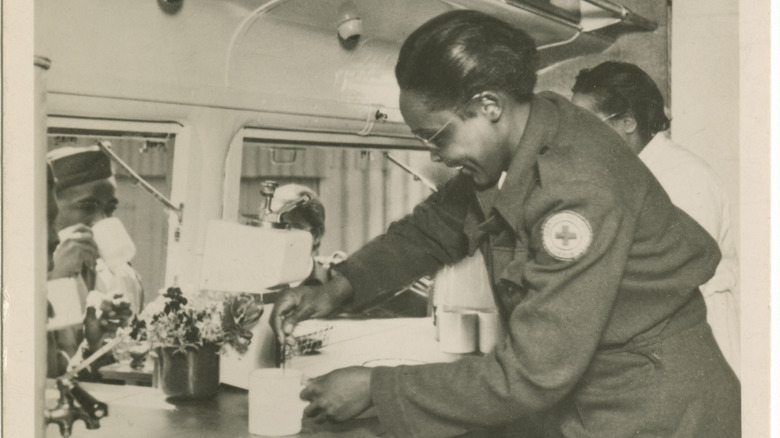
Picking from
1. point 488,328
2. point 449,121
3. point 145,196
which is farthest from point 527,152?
point 145,196

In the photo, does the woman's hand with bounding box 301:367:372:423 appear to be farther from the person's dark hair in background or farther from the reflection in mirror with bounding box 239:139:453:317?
the person's dark hair in background

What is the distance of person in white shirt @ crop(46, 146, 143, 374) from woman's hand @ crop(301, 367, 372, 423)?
13.4 inches

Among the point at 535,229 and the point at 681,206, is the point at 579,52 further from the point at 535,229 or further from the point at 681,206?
the point at 535,229

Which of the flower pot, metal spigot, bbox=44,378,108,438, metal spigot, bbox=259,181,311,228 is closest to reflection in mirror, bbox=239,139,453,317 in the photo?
metal spigot, bbox=259,181,311,228

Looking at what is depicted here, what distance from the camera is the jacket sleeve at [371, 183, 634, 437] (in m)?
0.87

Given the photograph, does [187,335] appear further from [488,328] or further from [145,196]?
[488,328]

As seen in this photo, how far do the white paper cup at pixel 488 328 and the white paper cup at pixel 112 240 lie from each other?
0.63 m

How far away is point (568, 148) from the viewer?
0.96m

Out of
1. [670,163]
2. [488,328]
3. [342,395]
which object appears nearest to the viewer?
[342,395]

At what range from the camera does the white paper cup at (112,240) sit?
1.07 m

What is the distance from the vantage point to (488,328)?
1.33 meters

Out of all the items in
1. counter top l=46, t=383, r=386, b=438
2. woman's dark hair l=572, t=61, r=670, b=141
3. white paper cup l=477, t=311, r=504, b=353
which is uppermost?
woman's dark hair l=572, t=61, r=670, b=141

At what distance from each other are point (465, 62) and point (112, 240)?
0.58 m

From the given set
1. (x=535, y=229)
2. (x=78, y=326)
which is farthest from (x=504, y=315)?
(x=78, y=326)
